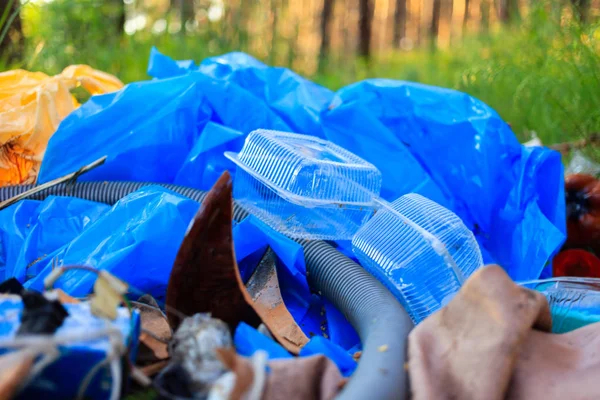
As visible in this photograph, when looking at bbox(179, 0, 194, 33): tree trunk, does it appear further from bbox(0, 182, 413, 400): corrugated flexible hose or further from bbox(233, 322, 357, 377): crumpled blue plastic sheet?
bbox(233, 322, 357, 377): crumpled blue plastic sheet

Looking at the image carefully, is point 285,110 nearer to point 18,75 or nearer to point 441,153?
point 441,153

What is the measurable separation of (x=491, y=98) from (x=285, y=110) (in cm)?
223

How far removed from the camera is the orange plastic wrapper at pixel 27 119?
7.07 ft

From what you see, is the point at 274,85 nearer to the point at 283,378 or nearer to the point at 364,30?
the point at 283,378

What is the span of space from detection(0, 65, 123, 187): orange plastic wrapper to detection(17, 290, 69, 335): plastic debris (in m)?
1.34

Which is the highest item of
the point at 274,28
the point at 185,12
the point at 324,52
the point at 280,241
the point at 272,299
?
the point at 185,12

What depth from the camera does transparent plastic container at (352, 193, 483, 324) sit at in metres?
1.66

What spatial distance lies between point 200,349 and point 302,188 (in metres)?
0.81

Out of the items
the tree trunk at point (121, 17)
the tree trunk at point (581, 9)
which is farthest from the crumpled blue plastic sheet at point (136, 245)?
the tree trunk at point (121, 17)

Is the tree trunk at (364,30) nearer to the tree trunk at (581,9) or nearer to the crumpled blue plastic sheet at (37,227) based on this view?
the tree trunk at (581,9)

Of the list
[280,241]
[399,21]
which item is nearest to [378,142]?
[280,241]

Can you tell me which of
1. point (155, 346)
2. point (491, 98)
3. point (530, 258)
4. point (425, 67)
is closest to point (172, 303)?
point (155, 346)

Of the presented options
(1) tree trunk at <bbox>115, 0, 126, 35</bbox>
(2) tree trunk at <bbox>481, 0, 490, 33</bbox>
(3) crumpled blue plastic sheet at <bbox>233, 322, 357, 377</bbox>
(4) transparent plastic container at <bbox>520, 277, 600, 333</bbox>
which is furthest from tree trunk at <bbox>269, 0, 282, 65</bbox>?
Answer: (3) crumpled blue plastic sheet at <bbox>233, 322, 357, 377</bbox>

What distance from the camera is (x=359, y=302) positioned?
4.88 feet
